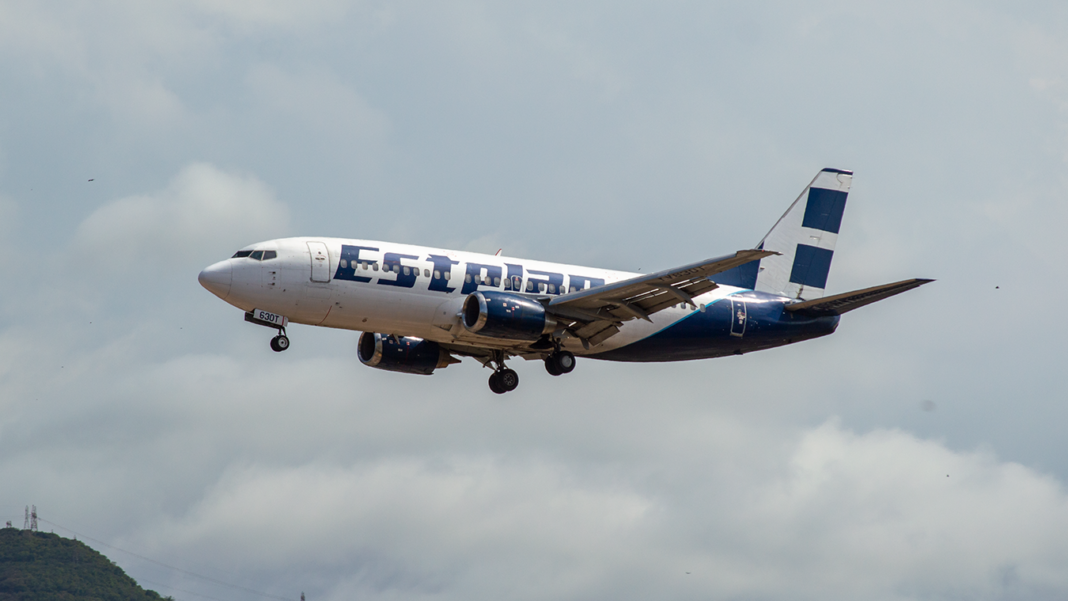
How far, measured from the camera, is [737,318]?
5369 centimetres

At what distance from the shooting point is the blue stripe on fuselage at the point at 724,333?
5306 cm

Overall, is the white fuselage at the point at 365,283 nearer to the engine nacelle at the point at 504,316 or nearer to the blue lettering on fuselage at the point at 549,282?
the blue lettering on fuselage at the point at 549,282

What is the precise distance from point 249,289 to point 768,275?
25.3 meters

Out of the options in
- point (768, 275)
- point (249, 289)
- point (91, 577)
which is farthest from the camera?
point (91, 577)

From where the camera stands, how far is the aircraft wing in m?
46.2

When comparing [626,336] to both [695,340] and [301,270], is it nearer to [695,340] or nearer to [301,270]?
[695,340]

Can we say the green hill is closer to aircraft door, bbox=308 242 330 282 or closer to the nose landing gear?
the nose landing gear

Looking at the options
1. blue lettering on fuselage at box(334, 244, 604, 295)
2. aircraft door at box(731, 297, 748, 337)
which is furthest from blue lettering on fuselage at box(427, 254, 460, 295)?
aircraft door at box(731, 297, 748, 337)

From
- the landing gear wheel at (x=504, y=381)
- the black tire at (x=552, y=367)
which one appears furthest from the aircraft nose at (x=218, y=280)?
the black tire at (x=552, y=367)

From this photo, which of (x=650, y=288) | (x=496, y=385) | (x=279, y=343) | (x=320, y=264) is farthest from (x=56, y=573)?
(x=650, y=288)

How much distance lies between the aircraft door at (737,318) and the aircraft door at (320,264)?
1831 cm

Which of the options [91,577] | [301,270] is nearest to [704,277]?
[301,270]

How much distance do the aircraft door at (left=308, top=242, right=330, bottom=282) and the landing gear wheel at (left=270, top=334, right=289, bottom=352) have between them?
109 inches

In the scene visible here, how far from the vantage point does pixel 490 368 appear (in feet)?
180
